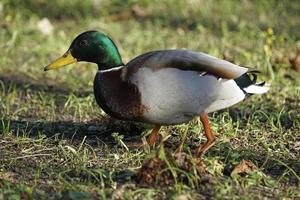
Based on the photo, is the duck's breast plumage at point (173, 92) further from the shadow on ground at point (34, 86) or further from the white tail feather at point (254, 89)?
the shadow on ground at point (34, 86)

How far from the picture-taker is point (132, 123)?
4.79 m

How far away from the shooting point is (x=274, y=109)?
18.0ft

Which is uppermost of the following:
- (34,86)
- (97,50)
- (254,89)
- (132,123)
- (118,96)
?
(97,50)

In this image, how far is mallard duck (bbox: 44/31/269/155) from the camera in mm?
4082

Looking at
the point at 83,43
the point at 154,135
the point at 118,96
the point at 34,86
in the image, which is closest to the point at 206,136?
the point at 154,135

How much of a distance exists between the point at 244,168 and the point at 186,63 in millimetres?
658

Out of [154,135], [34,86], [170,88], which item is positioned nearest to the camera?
[170,88]

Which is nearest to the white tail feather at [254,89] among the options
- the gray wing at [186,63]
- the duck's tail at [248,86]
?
the duck's tail at [248,86]

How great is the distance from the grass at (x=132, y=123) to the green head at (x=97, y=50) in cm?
49

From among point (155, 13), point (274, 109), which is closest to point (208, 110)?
point (274, 109)

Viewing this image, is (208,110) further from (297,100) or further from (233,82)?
(297,100)

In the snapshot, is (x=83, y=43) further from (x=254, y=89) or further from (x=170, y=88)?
(x=254, y=89)

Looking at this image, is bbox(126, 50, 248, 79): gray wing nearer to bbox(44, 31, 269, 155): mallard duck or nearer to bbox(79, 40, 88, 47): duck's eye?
bbox(44, 31, 269, 155): mallard duck

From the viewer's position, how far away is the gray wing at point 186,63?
4129 millimetres
